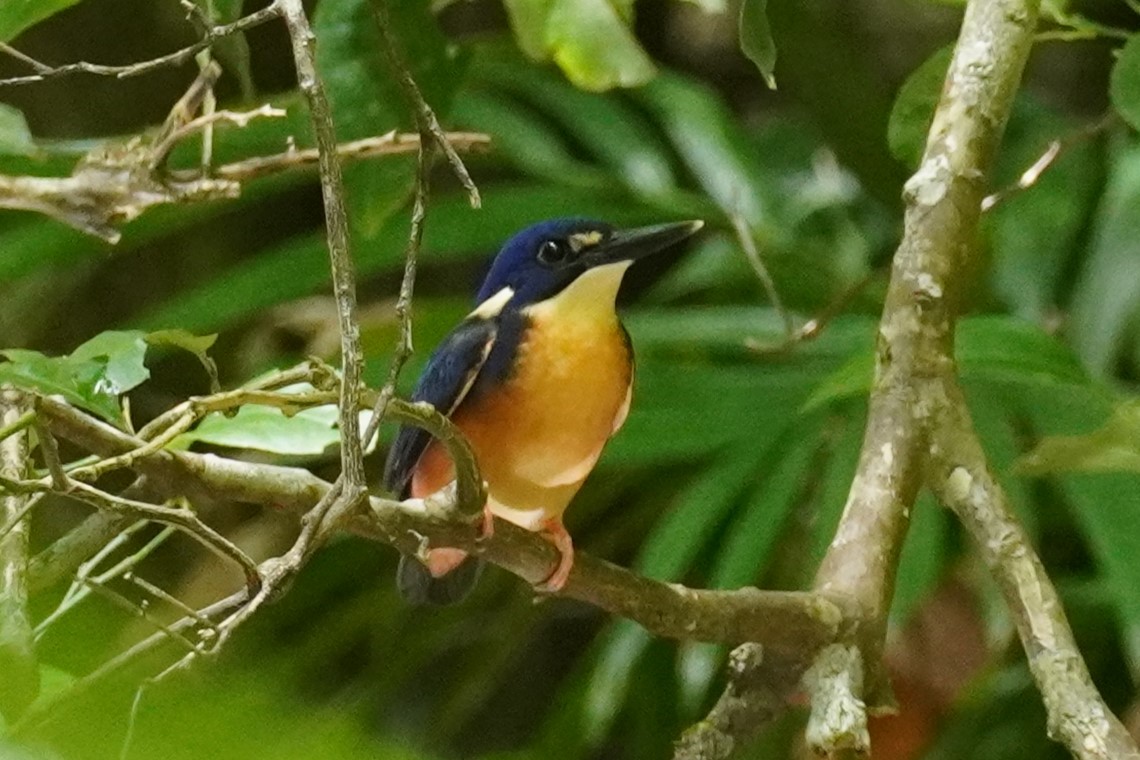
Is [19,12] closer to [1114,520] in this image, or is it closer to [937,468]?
[937,468]

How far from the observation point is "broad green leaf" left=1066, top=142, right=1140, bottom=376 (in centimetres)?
153

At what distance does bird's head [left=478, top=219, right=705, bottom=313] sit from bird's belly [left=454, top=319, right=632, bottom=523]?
4 cm

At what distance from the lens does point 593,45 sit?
83 centimetres

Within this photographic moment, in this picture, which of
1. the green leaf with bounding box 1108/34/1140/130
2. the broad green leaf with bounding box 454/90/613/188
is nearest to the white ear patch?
the green leaf with bounding box 1108/34/1140/130

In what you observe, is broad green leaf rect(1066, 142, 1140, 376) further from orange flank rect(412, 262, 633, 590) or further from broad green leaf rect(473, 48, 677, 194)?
orange flank rect(412, 262, 633, 590)

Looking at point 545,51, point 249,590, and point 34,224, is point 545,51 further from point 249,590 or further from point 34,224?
point 34,224

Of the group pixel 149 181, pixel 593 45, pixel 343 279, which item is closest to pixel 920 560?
pixel 593 45

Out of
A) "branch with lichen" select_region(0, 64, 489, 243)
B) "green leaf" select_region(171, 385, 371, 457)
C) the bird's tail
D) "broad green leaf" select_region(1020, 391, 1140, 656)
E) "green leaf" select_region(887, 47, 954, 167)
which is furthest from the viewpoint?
"broad green leaf" select_region(1020, 391, 1140, 656)

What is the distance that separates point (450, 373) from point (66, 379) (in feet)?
0.95

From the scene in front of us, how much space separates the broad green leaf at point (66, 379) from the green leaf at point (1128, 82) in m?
0.63

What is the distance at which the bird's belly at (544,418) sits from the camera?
2.62 ft

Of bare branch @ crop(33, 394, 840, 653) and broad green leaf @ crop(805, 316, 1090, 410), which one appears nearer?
bare branch @ crop(33, 394, 840, 653)

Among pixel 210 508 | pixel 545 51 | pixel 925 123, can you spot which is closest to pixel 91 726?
pixel 545 51

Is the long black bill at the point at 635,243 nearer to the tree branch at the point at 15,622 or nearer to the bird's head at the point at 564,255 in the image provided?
the bird's head at the point at 564,255
